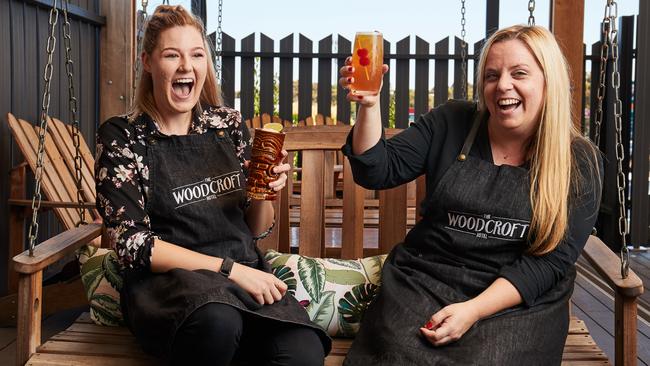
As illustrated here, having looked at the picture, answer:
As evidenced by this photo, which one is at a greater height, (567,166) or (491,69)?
(491,69)

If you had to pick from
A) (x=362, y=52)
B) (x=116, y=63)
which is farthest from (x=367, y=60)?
(x=116, y=63)

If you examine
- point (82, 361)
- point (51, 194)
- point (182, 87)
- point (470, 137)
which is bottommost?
point (82, 361)

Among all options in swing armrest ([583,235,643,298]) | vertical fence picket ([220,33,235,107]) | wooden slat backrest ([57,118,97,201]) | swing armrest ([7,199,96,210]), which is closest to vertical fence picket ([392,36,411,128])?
vertical fence picket ([220,33,235,107])

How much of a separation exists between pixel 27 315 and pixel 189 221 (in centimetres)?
49

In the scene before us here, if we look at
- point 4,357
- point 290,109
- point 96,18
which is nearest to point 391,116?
point 290,109

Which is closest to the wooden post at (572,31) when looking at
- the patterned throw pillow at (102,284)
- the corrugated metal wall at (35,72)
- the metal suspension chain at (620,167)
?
the metal suspension chain at (620,167)

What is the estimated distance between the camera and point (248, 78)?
309 inches

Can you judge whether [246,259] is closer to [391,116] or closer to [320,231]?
[320,231]

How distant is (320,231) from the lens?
114 inches

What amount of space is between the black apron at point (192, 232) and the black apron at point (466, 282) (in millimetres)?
201

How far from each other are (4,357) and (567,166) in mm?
2542

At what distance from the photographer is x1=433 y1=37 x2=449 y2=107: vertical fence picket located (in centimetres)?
773

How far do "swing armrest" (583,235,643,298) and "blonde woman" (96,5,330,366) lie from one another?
77 cm

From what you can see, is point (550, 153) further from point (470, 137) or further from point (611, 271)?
point (611, 271)
